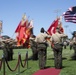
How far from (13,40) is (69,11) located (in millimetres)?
4505

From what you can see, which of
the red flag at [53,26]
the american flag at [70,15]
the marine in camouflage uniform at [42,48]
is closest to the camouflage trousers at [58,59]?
the marine in camouflage uniform at [42,48]

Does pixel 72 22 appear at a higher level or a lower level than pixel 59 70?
higher

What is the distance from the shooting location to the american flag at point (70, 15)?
2259cm

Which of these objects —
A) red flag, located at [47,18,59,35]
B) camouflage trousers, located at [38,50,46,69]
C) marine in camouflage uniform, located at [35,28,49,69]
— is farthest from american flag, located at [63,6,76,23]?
camouflage trousers, located at [38,50,46,69]

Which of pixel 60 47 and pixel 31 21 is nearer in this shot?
pixel 60 47

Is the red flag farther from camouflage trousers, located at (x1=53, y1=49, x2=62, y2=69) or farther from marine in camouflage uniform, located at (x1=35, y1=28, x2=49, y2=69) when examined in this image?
camouflage trousers, located at (x1=53, y1=49, x2=62, y2=69)

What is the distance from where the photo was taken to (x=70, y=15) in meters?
22.8

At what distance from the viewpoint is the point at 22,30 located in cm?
2281

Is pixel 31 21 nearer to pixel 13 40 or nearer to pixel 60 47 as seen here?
pixel 13 40

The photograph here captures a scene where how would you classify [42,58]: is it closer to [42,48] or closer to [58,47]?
[42,48]

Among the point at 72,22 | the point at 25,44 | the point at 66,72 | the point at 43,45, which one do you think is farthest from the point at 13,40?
the point at 66,72

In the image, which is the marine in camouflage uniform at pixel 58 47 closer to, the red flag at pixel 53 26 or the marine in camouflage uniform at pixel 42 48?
the marine in camouflage uniform at pixel 42 48

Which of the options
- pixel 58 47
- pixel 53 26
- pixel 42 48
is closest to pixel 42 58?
pixel 42 48

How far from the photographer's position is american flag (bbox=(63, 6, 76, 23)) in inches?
889
